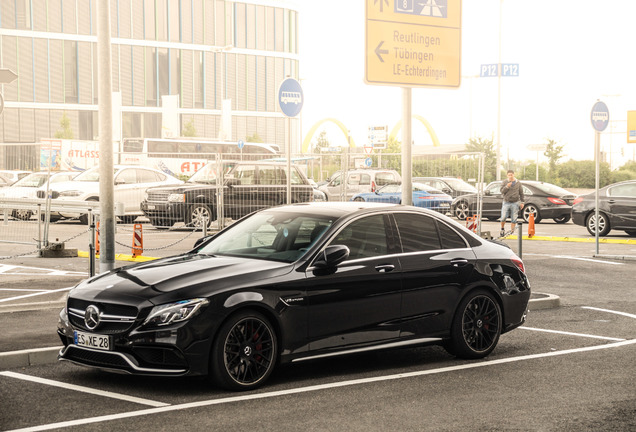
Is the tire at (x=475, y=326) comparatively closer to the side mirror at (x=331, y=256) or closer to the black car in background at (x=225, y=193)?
the side mirror at (x=331, y=256)

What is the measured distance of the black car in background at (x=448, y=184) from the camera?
980 inches

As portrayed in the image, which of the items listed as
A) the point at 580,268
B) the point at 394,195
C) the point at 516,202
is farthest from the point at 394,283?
the point at 394,195

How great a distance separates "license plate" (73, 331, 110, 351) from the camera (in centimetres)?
658

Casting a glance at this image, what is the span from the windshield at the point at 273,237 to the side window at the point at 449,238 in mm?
1251

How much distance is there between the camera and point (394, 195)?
28047 millimetres

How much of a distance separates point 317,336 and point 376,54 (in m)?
6.42

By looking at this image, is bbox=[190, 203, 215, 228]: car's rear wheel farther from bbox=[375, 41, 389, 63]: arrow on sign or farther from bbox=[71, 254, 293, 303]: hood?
bbox=[71, 254, 293, 303]: hood

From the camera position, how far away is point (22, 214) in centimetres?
2105

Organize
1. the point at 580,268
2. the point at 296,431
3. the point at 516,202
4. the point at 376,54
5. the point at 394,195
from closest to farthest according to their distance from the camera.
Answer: the point at 296,431, the point at 376,54, the point at 580,268, the point at 516,202, the point at 394,195

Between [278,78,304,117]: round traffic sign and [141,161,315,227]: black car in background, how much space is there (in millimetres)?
6019

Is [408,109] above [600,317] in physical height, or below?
above

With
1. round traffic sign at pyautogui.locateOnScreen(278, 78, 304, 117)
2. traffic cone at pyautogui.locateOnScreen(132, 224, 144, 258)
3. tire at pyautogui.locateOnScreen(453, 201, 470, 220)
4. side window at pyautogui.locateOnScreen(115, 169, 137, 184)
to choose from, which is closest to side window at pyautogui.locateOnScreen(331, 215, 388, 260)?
round traffic sign at pyautogui.locateOnScreen(278, 78, 304, 117)

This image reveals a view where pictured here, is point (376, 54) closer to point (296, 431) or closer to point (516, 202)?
point (296, 431)

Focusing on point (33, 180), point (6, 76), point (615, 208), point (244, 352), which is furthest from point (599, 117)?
point (33, 180)
